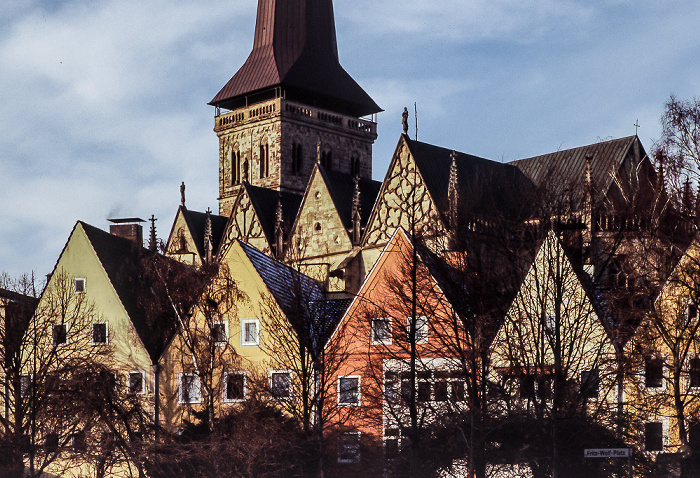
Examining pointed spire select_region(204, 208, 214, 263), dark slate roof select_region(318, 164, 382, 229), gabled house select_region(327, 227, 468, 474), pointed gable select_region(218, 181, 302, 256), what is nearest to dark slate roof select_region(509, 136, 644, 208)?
dark slate roof select_region(318, 164, 382, 229)

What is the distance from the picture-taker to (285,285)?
140 ft

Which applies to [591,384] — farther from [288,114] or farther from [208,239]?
[288,114]

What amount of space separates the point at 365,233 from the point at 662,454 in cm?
2460

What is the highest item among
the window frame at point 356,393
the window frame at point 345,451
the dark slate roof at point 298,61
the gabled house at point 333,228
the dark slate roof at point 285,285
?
the dark slate roof at point 298,61

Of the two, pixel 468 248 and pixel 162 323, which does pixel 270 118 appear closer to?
pixel 162 323

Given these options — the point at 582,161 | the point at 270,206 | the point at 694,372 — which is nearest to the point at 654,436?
the point at 694,372

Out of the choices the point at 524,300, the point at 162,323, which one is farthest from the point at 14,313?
the point at 524,300

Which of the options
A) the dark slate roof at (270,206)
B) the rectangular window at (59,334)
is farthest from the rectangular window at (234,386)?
the dark slate roof at (270,206)

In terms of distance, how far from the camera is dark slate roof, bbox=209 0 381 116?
84.9m

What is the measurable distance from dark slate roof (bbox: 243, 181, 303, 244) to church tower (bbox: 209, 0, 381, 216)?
14.2 m

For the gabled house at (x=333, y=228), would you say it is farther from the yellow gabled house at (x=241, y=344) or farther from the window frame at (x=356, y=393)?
the window frame at (x=356, y=393)

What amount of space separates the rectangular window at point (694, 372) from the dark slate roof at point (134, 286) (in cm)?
1841

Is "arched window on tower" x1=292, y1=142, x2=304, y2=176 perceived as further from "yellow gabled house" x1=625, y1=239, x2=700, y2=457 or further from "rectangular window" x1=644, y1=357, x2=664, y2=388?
"rectangular window" x1=644, y1=357, x2=664, y2=388

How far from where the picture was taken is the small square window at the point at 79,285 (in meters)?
47.1
